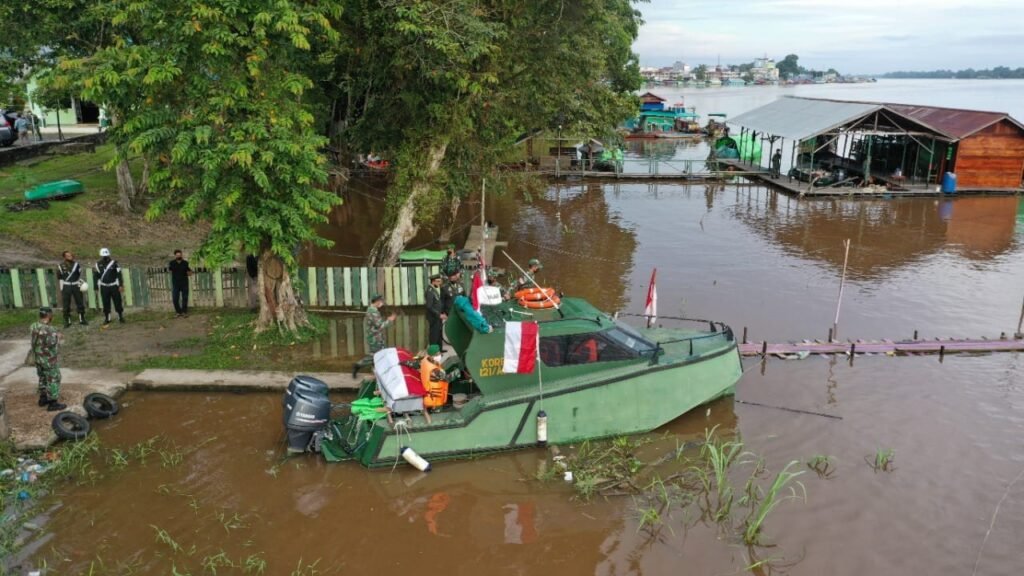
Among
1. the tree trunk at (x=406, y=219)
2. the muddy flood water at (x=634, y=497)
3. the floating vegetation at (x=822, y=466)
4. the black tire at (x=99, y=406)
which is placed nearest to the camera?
the muddy flood water at (x=634, y=497)

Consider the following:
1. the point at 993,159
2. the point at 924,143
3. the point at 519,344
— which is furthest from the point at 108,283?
the point at 993,159

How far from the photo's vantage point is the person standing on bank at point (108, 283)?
50.7ft

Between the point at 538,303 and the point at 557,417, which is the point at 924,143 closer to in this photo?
the point at 538,303

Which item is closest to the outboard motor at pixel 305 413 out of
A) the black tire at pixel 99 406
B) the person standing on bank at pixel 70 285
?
the black tire at pixel 99 406

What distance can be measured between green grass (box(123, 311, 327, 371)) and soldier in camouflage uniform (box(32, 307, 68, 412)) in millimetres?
1950

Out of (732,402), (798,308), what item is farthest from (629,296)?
(732,402)

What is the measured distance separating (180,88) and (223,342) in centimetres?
490

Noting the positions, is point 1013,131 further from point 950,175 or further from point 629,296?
point 629,296

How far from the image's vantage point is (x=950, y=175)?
35.1m

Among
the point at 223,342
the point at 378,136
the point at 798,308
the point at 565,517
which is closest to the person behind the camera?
the point at 565,517

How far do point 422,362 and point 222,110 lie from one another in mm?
6120

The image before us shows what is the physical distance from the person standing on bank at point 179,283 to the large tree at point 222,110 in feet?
8.14

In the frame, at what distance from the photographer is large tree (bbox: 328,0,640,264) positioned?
16578mm

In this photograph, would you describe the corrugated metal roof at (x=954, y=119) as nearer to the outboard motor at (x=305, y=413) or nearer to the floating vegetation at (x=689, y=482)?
the floating vegetation at (x=689, y=482)
